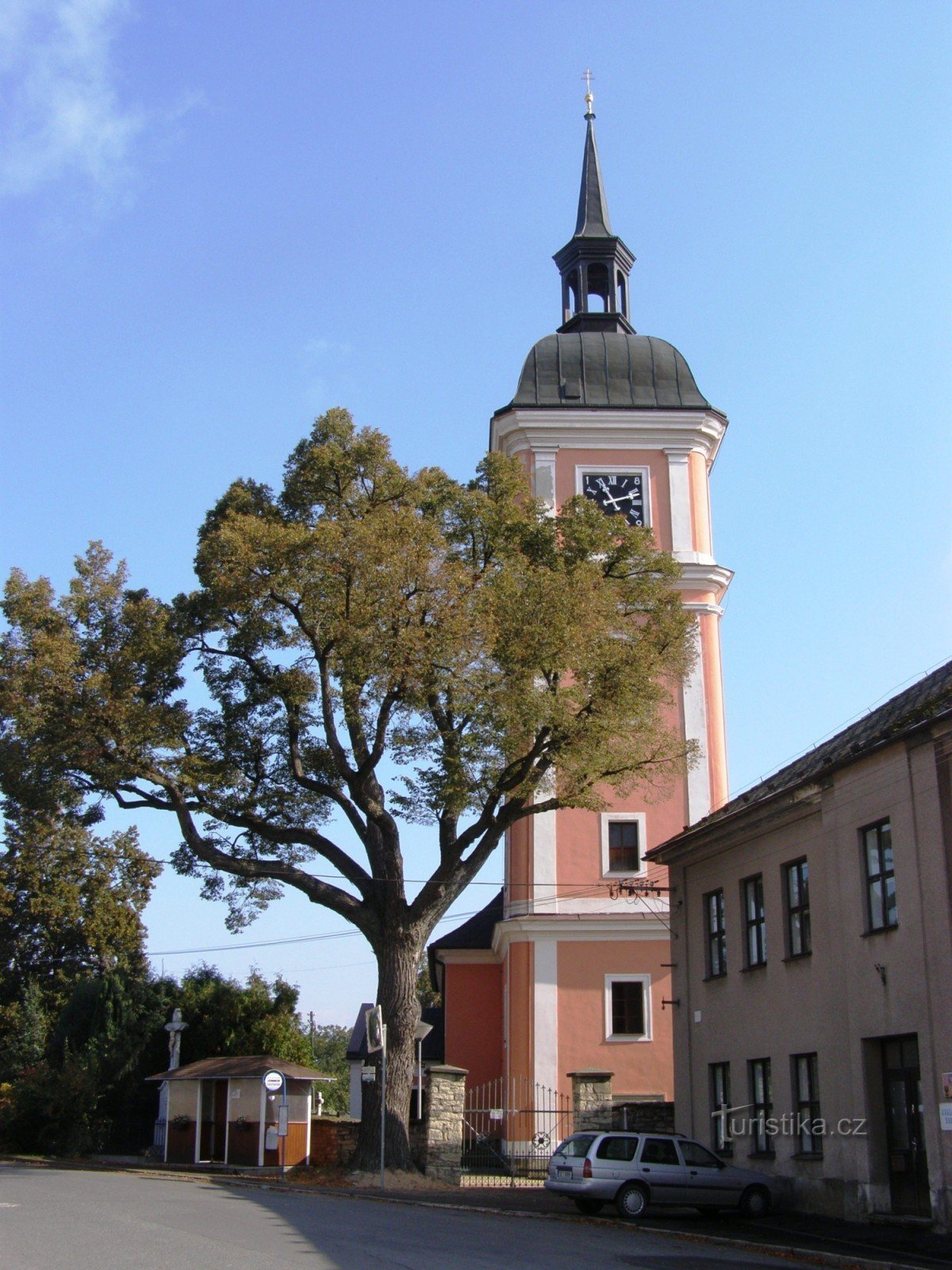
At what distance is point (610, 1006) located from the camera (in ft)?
112

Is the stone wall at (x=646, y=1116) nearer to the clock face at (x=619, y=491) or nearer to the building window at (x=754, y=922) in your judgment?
the building window at (x=754, y=922)

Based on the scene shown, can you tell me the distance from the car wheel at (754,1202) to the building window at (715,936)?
15.1 ft

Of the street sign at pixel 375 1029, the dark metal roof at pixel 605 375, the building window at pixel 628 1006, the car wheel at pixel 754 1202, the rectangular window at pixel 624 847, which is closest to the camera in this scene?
the car wheel at pixel 754 1202

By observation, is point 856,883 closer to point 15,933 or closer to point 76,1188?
point 76,1188

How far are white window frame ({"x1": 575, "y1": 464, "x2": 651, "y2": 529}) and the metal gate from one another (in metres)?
16.9

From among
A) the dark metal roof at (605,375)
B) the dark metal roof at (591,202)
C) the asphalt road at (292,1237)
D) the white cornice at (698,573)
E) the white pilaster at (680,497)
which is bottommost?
the asphalt road at (292,1237)

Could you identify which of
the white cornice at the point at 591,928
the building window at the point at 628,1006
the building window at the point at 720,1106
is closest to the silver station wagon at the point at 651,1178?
the building window at the point at 720,1106

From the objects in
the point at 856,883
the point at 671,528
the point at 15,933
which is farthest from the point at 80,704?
the point at 15,933

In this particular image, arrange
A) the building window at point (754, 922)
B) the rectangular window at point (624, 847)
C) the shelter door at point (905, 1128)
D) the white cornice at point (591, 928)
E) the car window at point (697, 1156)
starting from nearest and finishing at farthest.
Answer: the shelter door at point (905, 1128), the car window at point (697, 1156), the building window at point (754, 922), the white cornice at point (591, 928), the rectangular window at point (624, 847)

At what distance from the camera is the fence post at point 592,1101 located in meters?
26.3

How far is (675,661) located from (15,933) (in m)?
38.0

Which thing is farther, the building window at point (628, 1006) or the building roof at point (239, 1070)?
the building window at point (628, 1006)

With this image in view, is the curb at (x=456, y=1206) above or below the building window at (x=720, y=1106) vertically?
below

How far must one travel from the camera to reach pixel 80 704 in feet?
81.7
